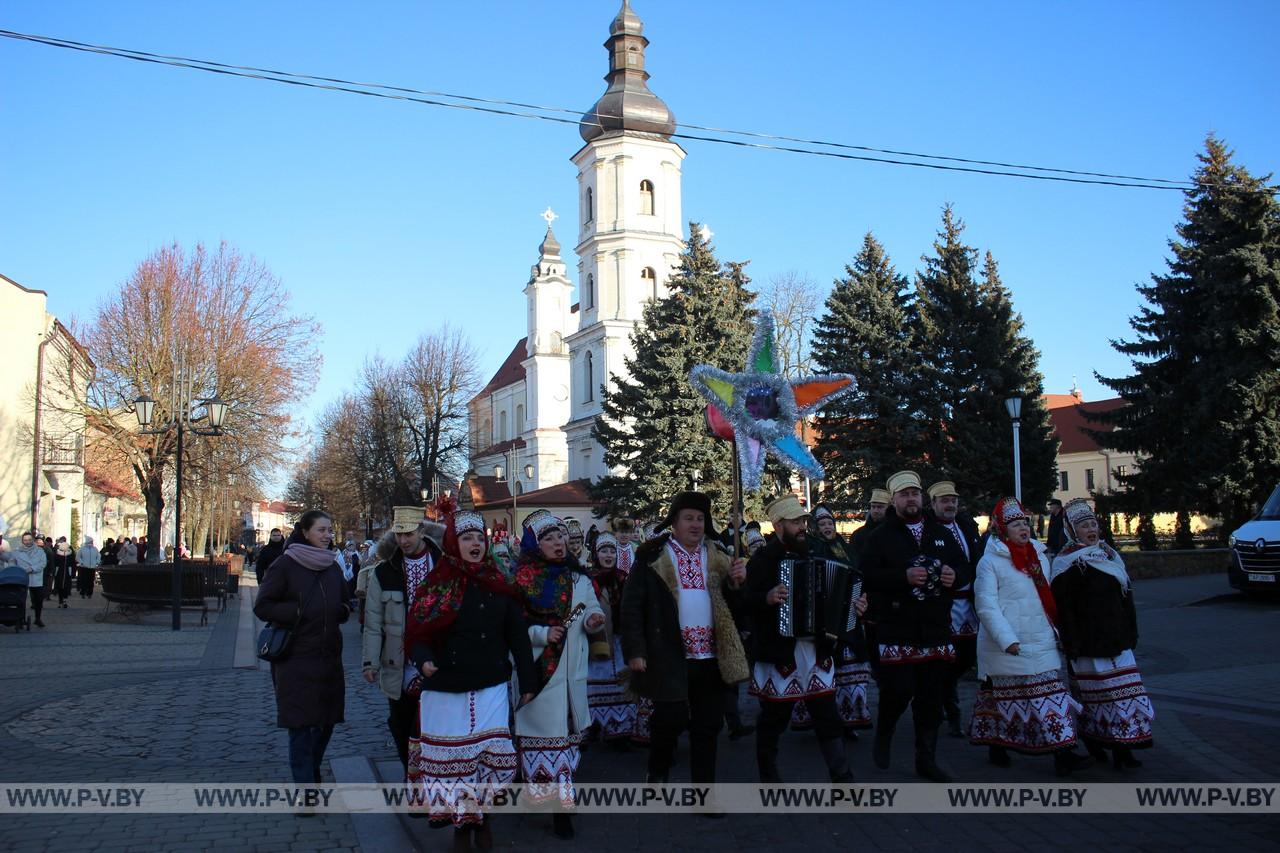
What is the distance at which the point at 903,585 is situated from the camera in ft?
23.9

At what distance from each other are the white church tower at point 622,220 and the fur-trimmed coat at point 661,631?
59224 mm

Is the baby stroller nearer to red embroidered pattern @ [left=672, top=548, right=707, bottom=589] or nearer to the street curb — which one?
the street curb

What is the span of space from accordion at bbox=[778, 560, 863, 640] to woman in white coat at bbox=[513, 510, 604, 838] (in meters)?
1.23

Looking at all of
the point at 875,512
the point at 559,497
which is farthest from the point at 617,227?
the point at 875,512

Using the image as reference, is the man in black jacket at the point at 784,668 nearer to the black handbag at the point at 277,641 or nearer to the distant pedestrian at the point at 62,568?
the black handbag at the point at 277,641

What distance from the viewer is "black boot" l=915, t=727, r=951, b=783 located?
7145 millimetres

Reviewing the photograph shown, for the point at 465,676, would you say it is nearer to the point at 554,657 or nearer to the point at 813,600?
the point at 554,657

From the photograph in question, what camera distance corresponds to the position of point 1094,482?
249 ft

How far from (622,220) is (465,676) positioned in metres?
63.2

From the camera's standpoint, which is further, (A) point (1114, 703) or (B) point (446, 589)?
(A) point (1114, 703)

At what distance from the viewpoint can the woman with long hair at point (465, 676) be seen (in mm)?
5785

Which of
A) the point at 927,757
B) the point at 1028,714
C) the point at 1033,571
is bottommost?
the point at 927,757

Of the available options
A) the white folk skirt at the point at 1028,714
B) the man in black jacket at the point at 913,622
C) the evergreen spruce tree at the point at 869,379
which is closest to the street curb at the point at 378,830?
the man in black jacket at the point at 913,622

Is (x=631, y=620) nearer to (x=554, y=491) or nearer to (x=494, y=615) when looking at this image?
(x=494, y=615)
